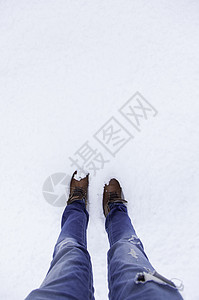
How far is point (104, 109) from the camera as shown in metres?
1.23

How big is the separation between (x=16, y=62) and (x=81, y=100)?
559 mm

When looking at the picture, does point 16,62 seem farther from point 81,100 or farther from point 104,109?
point 104,109

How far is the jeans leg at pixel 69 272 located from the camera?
478mm

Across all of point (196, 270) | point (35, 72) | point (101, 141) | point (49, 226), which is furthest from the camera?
point (35, 72)

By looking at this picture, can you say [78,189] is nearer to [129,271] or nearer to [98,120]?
[98,120]

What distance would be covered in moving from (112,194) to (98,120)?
1.53 feet

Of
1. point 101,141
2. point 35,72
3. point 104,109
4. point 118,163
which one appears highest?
point 35,72

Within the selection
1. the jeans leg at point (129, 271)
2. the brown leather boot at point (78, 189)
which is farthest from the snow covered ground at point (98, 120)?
the jeans leg at point (129, 271)

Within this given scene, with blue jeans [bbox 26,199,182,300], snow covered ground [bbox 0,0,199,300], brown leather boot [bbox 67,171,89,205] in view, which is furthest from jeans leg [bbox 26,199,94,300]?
snow covered ground [bbox 0,0,199,300]

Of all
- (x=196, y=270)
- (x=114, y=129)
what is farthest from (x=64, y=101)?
(x=196, y=270)

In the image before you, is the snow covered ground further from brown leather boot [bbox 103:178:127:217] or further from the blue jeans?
the blue jeans

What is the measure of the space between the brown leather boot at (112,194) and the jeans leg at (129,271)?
15 cm

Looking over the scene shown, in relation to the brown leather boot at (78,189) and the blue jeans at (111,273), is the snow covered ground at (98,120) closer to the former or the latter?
the brown leather boot at (78,189)

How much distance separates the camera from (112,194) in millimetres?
1033
